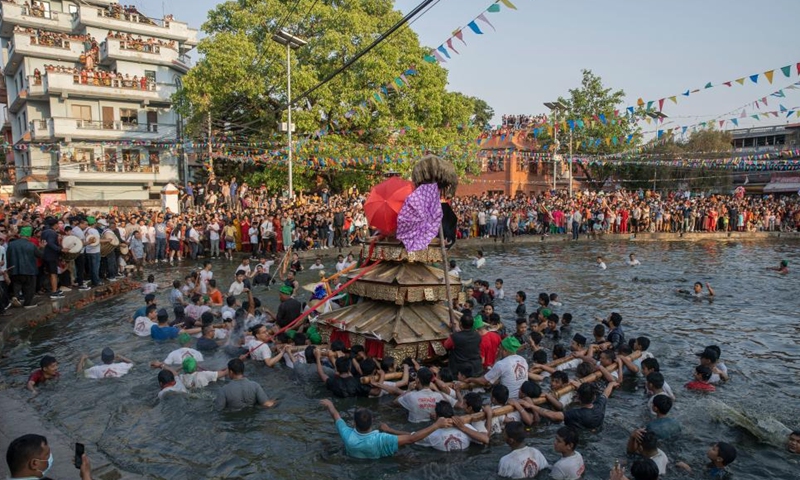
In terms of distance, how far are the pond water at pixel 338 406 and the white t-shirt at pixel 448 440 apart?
0.09m

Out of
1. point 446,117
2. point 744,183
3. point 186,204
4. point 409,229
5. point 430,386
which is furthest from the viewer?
point 744,183

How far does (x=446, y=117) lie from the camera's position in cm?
3347

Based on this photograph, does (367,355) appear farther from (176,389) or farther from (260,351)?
(176,389)

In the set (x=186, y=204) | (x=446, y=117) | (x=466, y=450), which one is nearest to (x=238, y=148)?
(x=186, y=204)

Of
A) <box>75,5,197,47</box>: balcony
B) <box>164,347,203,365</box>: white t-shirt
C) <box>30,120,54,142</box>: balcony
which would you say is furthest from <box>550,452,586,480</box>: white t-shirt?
<box>75,5,197,47</box>: balcony

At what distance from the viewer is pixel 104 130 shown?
1337 inches

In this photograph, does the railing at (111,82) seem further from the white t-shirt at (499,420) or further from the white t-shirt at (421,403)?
the white t-shirt at (499,420)

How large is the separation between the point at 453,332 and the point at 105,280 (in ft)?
39.2

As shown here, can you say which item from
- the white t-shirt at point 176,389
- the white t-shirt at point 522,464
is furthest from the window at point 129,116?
the white t-shirt at point 522,464

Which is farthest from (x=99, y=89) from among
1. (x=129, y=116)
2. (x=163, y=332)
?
(x=163, y=332)

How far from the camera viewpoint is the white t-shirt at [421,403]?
7371 millimetres

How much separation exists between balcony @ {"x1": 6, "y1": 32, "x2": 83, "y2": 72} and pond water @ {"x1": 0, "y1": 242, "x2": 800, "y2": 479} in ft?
94.3

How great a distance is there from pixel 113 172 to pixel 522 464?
34817 mm

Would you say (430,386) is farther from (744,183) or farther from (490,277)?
(744,183)
